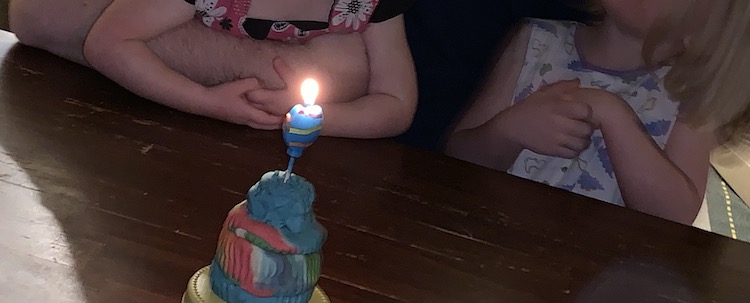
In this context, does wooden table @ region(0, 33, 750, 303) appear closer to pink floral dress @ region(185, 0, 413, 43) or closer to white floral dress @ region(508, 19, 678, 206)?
pink floral dress @ region(185, 0, 413, 43)

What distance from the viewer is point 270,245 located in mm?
560

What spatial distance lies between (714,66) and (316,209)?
2.37ft

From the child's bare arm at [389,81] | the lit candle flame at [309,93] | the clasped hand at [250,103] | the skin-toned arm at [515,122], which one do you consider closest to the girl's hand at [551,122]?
the skin-toned arm at [515,122]

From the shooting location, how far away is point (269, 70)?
1.06 m

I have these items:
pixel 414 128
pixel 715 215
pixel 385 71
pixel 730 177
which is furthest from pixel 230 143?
pixel 730 177

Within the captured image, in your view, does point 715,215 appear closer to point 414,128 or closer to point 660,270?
point 414,128

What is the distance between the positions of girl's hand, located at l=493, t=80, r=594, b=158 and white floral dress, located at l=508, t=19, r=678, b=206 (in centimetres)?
9

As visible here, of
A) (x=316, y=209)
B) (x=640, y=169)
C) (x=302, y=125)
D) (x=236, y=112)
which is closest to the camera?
(x=302, y=125)

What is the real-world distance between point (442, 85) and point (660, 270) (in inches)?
24.1

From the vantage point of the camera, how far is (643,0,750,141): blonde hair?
125cm

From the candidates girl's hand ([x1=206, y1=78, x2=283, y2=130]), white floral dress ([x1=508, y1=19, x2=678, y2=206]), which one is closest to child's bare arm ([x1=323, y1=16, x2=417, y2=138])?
girl's hand ([x1=206, y1=78, x2=283, y2=130])

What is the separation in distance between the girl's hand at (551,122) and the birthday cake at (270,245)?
0.75m

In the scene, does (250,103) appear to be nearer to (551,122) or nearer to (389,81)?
(389,81)

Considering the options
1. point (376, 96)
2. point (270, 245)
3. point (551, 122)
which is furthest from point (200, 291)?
point (551, 122)
